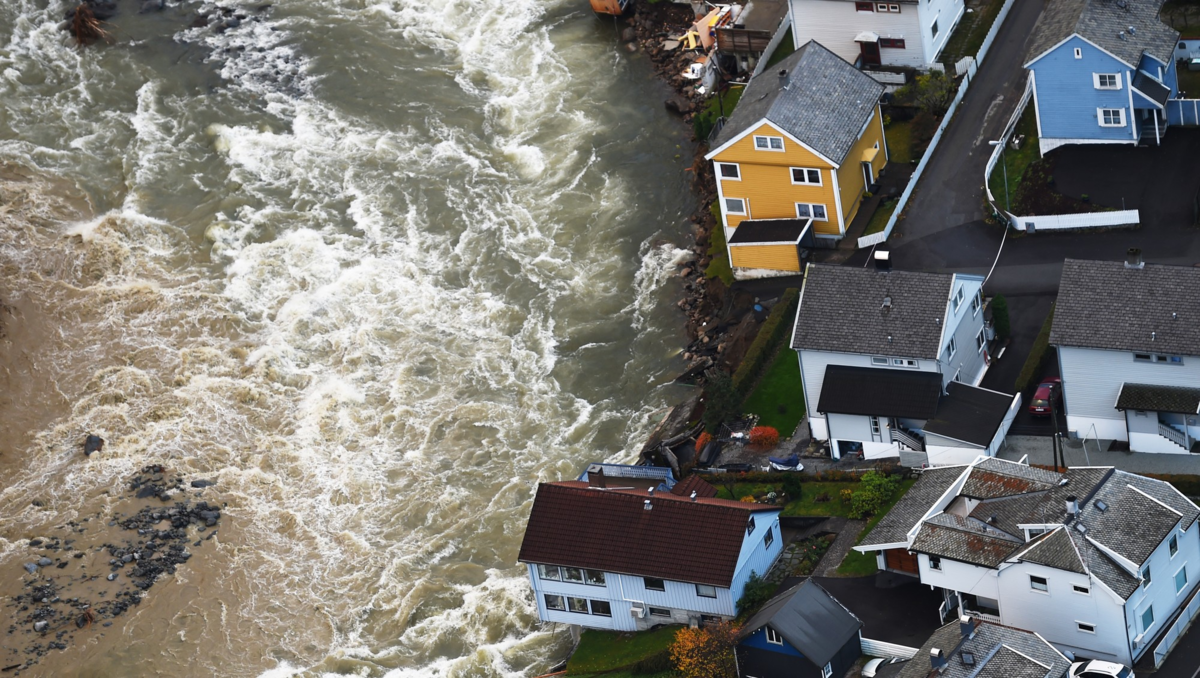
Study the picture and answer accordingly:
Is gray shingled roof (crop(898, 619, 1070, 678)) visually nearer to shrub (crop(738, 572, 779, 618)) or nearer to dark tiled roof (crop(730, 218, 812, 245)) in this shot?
shrub (crop(738, 572, 779, 618))

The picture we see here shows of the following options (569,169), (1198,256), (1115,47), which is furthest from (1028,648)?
(569,169)

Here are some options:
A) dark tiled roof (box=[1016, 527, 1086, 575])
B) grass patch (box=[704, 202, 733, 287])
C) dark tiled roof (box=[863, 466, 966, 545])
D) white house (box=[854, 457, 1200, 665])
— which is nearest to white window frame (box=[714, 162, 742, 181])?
grass patch (box=[704, 202, 733, 287])

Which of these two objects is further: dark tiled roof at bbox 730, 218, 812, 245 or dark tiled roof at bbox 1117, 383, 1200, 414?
dark tiled roof at bbox 730, 218, 812, 245

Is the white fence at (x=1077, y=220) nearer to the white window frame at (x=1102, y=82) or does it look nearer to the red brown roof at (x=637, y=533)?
the white window frame at (x=1102, y=82)

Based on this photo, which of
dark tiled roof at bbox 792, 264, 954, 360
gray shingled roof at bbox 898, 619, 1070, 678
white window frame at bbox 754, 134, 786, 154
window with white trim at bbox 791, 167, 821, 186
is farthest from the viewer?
window with white trim at bbox 791, 167, 821, 186

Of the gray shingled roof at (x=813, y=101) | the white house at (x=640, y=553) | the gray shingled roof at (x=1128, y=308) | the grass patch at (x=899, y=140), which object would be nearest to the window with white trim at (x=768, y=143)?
the gray shingled roof at (x=813, y=101)

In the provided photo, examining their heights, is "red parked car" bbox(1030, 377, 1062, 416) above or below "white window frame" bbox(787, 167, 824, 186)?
below

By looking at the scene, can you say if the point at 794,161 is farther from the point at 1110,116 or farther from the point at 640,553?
the point at 640,553
